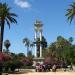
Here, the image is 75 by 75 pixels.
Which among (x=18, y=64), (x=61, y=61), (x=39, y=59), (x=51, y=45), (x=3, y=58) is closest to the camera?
(x=3, y=58)

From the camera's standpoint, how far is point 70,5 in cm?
7012

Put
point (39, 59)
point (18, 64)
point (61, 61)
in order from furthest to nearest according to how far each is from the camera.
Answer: point (39, 59), point (61, 61), point (18, 64)

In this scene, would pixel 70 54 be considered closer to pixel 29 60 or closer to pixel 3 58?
pixel 3 58

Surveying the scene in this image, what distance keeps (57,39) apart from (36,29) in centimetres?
2637

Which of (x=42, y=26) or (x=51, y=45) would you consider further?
(x=51, y=45)

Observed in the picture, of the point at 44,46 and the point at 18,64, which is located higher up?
the point at 44,46

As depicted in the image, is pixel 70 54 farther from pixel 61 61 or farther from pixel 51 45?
pixel 51 45

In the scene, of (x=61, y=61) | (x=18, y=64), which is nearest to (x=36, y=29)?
(x=61, y=61)

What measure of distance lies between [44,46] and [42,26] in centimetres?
2396

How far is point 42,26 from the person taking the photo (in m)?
121

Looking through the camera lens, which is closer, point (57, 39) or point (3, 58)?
point (3, 58)

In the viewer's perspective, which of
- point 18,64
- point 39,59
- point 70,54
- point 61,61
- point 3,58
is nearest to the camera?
point 3,58

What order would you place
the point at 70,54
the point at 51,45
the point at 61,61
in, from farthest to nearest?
the point at 51,45 < the point at 61,61 < the point at 70,54

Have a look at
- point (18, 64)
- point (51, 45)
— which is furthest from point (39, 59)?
point (18, 64)
